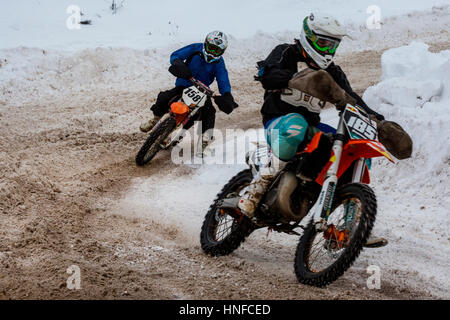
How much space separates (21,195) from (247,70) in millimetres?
8041

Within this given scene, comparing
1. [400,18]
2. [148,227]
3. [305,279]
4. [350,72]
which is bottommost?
[148,227]

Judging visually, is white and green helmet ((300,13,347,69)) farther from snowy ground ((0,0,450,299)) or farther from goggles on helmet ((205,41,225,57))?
goggles on helmet ((205,41,225,57))

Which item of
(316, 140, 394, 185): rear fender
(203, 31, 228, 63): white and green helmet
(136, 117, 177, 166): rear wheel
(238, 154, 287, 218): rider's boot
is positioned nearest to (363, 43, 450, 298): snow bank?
(316, 140, 394, 185): rear fender

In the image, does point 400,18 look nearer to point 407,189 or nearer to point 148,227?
point 407,189

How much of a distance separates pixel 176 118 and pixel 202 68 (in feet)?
3.29

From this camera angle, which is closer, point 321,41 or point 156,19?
point 321,41

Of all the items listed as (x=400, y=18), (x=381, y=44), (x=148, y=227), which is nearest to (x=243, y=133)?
(x=148, y=227)

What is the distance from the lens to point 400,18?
647 inches

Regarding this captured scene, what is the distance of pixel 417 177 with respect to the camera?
6.86 meters

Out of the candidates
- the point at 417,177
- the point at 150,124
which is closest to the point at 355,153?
the point at 417,177

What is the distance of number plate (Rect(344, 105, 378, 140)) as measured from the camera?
14.0 feet

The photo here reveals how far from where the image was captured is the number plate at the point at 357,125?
4.27 m

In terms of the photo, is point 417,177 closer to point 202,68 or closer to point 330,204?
point 330,204

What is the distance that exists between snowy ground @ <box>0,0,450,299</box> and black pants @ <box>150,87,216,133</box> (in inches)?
27.8
